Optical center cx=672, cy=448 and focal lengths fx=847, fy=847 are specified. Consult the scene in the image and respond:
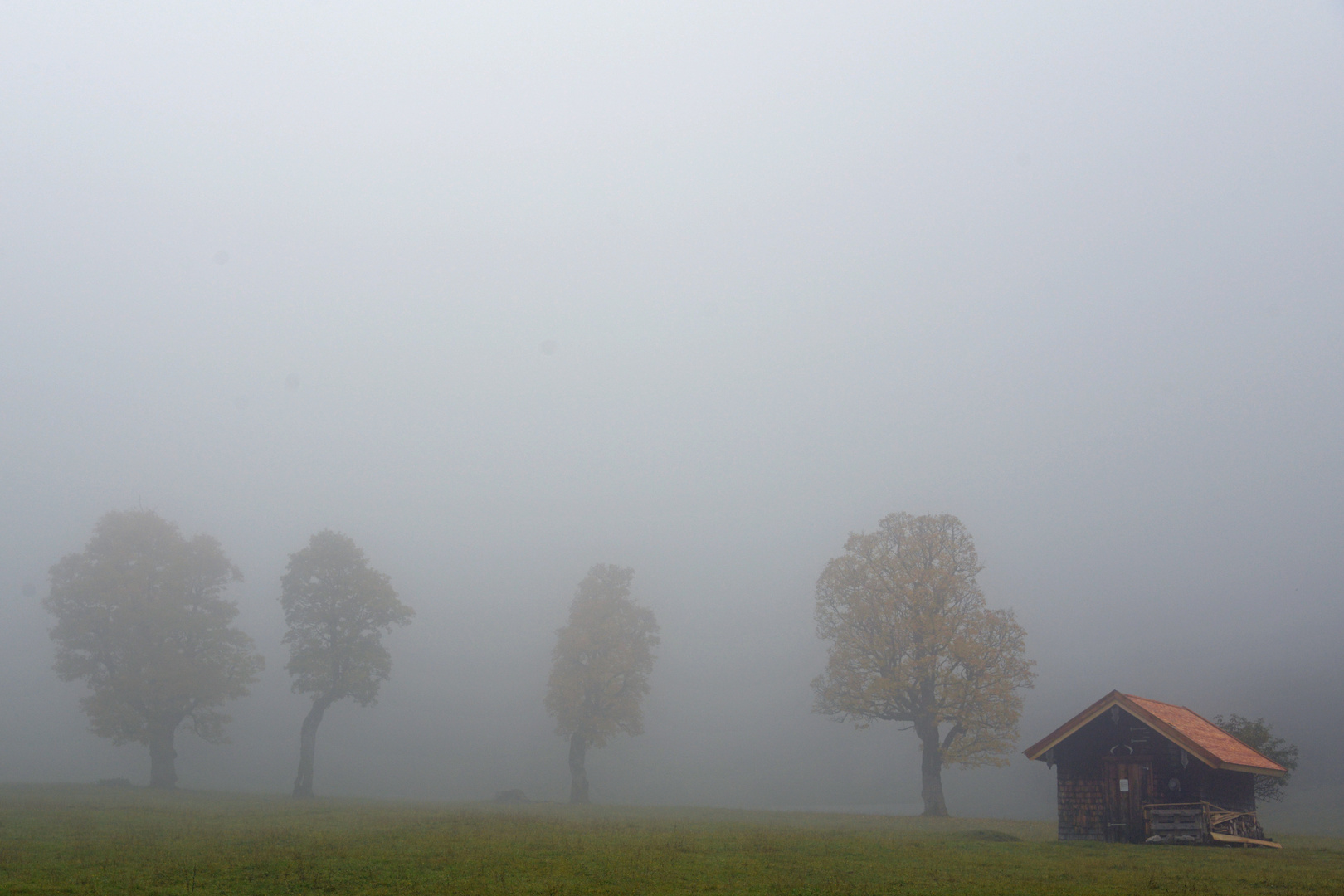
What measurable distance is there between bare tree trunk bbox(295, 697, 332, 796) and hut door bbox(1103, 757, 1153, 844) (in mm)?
43219

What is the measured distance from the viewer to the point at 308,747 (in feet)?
171

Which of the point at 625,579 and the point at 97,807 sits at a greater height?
the point at 625,579

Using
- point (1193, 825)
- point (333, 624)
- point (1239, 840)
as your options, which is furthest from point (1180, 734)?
point (333, 624)

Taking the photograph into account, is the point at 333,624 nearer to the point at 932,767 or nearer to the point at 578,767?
the point at 578,767

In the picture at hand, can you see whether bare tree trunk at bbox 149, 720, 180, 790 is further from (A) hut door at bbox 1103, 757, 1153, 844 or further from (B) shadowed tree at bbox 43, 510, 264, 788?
(A) hut door at bbox 1103, 757, 1153, 844

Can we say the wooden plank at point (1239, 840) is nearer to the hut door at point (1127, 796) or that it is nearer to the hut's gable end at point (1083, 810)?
the hut door at point (1127, 796)

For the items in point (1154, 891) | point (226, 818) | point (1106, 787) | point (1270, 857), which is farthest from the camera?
point (1106, 787)

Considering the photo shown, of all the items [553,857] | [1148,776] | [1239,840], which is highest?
[1148,776]

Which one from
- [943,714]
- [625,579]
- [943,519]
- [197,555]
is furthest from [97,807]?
[943,519]

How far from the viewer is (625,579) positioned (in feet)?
203

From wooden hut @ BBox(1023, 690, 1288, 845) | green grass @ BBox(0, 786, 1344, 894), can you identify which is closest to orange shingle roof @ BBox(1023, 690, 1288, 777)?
wooden hut @ BBox(1023, 690, 1288, 845)

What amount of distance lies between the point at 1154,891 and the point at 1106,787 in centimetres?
1899

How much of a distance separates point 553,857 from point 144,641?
123 feet

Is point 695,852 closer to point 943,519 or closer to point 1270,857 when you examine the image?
point 1270,857
